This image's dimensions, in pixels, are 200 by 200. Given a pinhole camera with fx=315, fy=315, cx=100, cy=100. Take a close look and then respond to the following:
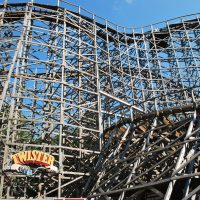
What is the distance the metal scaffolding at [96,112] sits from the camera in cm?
1065

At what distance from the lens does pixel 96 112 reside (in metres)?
15.8

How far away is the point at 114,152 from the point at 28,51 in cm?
842

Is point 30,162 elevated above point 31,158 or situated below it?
below

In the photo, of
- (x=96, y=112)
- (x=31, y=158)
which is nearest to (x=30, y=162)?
(x=31, y=158)

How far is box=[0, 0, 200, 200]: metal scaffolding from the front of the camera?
34.9 ft

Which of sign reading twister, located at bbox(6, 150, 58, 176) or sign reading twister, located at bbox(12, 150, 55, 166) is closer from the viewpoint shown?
sign reading twister, located at bbox(6, 150, 58, 176)

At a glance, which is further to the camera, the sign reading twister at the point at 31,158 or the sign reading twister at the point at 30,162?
the sign reading twister at the point at 31,158

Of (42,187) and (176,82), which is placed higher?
(176,82)

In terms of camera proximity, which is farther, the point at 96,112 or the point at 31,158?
the point at 96,112

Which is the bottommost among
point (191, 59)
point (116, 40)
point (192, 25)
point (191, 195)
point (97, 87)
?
point (191, 195)

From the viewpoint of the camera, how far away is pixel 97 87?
1669 cm

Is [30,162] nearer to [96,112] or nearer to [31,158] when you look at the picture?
[31,158]

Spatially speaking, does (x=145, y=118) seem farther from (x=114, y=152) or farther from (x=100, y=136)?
(x=100, y=136)

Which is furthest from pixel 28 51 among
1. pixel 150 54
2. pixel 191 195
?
pixel 191 195
